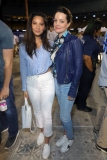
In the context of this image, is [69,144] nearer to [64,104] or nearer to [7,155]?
[64,104]

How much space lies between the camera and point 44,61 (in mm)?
1767

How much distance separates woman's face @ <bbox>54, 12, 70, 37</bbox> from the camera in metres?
1.62

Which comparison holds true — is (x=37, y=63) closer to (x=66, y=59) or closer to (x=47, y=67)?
(x=47, y=67)

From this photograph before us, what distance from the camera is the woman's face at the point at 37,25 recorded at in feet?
5.61

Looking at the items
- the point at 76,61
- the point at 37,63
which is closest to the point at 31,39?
the point at 37,63

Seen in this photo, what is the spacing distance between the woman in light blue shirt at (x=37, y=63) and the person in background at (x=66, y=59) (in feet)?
0.34

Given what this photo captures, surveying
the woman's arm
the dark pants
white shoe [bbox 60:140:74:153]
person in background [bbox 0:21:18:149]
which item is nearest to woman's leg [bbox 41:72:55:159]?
white shoe [bbox 60:140:74:153]

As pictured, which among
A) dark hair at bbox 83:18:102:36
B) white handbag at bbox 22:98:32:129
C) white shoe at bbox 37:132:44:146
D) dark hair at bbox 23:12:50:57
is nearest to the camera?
dark hair at bbox 23:12:50:57

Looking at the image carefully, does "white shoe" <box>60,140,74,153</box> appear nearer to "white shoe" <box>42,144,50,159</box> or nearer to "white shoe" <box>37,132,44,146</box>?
"white shoe" <box>42,144,50,159</box>

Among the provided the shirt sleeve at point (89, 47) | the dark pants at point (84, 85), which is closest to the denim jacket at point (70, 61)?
the shirt sleeve at point (89, 47)

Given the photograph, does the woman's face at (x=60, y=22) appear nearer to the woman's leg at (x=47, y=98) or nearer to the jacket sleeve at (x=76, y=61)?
the jacket sleeve at (x=76, y=61)

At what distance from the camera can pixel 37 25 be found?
5.64 ft

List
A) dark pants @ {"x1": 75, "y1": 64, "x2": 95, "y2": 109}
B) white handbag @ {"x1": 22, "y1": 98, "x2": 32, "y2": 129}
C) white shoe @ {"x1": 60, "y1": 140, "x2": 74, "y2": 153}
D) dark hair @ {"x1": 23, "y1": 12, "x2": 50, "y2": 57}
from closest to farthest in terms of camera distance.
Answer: dark hair @ {"x1": 23, "y1": 12, "x2": 50, "y2": 57} → white handbag @ {"x1": 22, "y1": 98, "x2": 32, "y2": 129} → white shoe @ {"x1": 60, "y1": 140, "x2": 74, "y2": 153} → dark pants @ {"x1": 75, "y1": 64, "x2": 95, "y2": 109}

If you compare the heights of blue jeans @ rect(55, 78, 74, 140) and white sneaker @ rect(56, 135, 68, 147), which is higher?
blue jeans @ rect(55, 78, 74, 140)
